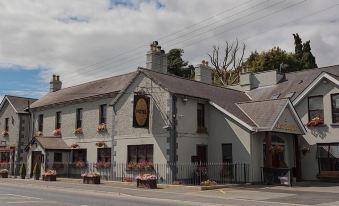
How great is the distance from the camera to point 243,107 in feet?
97.4

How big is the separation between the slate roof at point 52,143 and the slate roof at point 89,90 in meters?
3.20

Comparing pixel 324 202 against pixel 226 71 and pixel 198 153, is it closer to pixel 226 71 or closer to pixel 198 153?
pixel 198 153

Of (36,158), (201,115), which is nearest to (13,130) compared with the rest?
(36,158)

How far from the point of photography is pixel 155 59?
1284 inches

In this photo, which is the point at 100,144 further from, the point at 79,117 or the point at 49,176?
the point at 79,117

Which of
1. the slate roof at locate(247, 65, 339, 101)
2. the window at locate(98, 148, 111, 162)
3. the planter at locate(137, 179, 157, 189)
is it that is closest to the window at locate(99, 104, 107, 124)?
the window at locate(98, 148, 111, 162)

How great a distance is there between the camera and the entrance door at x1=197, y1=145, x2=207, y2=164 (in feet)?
93.2

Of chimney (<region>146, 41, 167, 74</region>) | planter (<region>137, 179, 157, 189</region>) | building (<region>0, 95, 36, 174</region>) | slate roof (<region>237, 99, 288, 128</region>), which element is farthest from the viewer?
building (<region>0, 95, 36, 174</region>)

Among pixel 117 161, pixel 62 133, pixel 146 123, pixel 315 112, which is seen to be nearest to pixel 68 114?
pixel 62 133

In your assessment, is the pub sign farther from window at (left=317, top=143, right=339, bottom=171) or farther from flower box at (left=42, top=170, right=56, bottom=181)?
window at (left=317, top=143, right=339, bottom=171)

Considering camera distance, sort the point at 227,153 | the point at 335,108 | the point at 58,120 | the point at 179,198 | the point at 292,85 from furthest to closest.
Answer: the point at 58,120 → the point at 292,85 → the point at 335,108 → the point at 227,153 → the point at 179,198

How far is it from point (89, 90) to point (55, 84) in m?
9.98

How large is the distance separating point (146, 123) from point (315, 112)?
11.5 meters

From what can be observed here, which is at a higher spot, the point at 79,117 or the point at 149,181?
the point at 79,117
